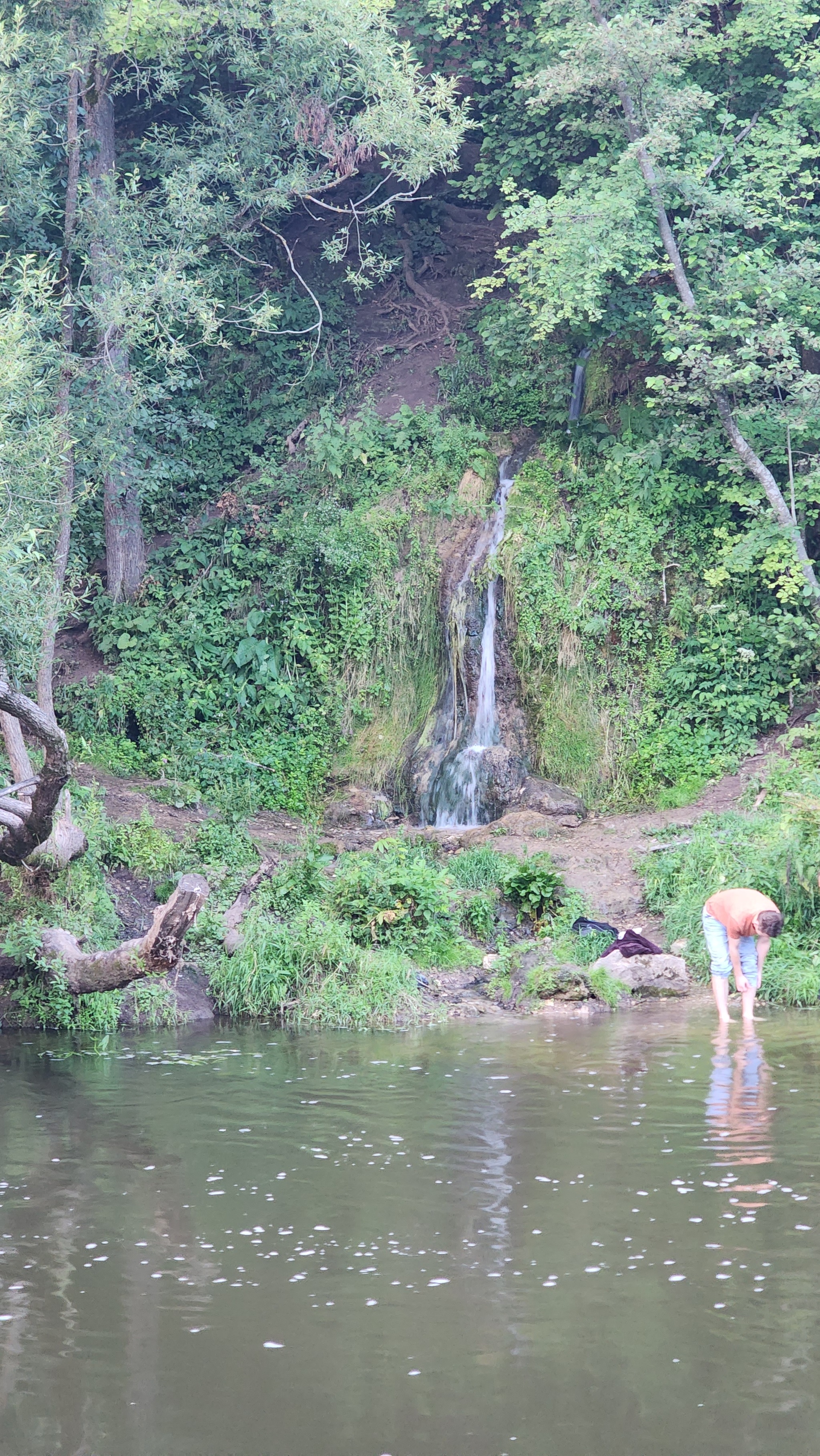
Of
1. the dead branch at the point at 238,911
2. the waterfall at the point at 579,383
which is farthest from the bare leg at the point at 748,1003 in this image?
the waterfall at the point at 579,383

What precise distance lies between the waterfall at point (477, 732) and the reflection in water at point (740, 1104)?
22.8 ft

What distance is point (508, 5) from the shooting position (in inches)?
840

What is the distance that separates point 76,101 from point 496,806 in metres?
10.5

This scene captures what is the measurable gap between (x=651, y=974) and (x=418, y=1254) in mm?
6858

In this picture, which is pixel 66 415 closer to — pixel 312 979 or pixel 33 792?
pixel 33 792

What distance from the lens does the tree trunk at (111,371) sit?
16297 mm

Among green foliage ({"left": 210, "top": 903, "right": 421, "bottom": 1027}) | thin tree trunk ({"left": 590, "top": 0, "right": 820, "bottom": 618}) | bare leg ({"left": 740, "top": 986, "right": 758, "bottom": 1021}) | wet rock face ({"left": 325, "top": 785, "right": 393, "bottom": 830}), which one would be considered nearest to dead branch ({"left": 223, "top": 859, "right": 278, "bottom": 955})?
green foliage ({"left": 210, "top": 903, "right": 421, "bottom": 1027})

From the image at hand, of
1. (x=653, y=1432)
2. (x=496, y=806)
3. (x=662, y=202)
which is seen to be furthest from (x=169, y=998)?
(x=662, y=202)

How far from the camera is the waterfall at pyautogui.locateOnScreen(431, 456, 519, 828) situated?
17.6 meters

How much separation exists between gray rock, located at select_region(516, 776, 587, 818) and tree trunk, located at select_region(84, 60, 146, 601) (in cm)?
678

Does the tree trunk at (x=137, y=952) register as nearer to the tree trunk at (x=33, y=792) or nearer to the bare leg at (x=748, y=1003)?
the tree trunk at (x=33, y=792)

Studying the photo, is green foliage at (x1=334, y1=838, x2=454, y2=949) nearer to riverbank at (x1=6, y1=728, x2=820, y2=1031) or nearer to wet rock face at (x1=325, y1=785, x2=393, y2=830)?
riverbank at (x1=6, y1=728, x2=820, y2=1031)

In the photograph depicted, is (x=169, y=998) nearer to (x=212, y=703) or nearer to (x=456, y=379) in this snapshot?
(x=212, y=703)

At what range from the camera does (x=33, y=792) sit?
11820 millimetres
